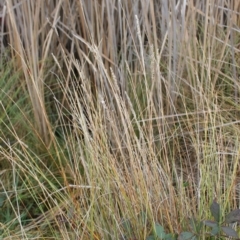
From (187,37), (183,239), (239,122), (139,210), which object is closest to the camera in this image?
(183,239)

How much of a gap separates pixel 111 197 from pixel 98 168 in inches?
4.6

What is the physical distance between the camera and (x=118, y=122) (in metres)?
1.86

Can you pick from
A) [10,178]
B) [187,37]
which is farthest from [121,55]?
[10,178]

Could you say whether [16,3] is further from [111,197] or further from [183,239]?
[183,239]

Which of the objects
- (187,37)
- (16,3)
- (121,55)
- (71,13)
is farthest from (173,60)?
(16,3)

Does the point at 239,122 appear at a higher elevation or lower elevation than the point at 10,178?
higher

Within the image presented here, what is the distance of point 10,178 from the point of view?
208 cm

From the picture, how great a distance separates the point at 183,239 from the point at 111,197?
315 millimetres

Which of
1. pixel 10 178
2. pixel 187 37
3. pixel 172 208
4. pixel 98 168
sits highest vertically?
pixel 187 37

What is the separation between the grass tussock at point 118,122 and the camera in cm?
159

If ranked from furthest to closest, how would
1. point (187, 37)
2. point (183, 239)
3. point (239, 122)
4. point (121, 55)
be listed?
point (121, 55)
point (187, 37)
point (239, 122)
point (183, 239)

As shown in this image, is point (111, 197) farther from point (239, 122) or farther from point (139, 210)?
point (239, 122)

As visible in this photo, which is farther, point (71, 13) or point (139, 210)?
point (71, 13)

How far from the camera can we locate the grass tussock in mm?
1593
